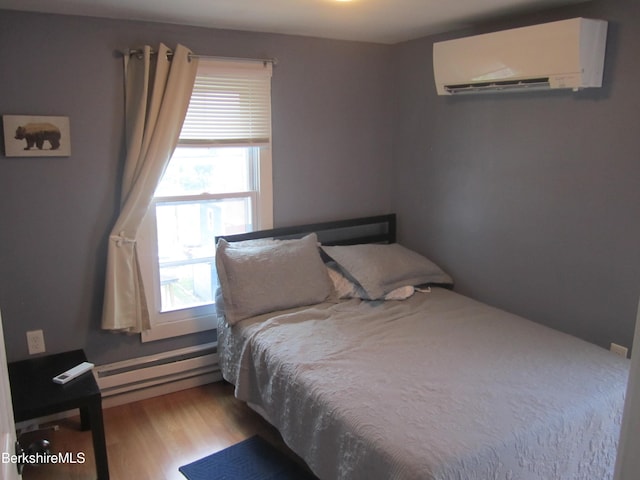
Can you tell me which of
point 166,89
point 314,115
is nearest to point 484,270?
point 314,115

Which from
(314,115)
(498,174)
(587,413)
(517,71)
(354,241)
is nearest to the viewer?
(587,413)

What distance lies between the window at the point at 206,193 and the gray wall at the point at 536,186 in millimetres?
1075

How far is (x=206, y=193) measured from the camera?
314 cm

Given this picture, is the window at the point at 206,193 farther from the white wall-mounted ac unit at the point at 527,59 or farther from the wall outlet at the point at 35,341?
the white wall-mounted ac unit at the point at 527,59

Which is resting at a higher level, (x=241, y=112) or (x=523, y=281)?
(x=241, y=112)

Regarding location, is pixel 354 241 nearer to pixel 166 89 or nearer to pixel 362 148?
pixel 362 148

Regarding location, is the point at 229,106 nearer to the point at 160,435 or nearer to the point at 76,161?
the point at 76,161

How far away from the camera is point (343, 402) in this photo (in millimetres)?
2035

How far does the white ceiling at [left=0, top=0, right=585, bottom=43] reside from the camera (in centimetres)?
241

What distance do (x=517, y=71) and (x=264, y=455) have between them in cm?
231

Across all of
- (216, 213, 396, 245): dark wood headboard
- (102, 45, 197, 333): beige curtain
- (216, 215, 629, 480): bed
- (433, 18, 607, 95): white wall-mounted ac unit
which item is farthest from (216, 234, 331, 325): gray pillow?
(433, 18, 607, 95): white wall-mounted ac unit

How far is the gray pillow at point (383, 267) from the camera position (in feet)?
10.2

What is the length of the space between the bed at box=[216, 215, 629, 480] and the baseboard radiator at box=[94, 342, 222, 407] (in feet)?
0.91

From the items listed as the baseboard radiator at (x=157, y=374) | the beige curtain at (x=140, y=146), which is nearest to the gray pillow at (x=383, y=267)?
the baseboard radiator at (x=157, y=374)
